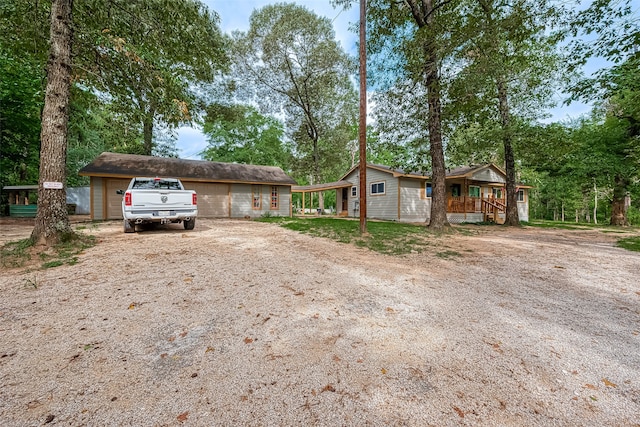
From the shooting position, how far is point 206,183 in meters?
16.6

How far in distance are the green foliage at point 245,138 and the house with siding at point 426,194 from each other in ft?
37.0

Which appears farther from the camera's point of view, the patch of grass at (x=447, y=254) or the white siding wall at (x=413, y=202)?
the white siding wall at (x=413, y=202)

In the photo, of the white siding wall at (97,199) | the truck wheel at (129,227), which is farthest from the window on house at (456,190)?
the white siding wall at (97,199)

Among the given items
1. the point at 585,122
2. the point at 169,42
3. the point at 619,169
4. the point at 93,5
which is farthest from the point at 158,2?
the point at 585,122

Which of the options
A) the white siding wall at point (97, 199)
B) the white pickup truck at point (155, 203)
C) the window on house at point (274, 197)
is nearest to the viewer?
the white pickup truck at point (155, 203)

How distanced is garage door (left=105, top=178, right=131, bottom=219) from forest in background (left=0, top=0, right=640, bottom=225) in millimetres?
2304

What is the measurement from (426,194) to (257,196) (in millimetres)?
11978

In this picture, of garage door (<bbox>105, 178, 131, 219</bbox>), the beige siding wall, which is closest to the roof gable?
garage door (<bbox>105, 178, 131, 219</bbox>)

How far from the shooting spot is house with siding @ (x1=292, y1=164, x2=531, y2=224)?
17219 mm

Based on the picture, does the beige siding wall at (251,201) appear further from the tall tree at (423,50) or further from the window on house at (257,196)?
the tall tree at (423,50)

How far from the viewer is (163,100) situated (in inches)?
259

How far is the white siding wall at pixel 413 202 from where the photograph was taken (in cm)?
1714

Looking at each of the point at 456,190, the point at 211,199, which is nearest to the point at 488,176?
the point at 456,190

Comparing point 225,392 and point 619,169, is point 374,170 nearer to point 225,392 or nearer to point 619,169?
point 619,169
